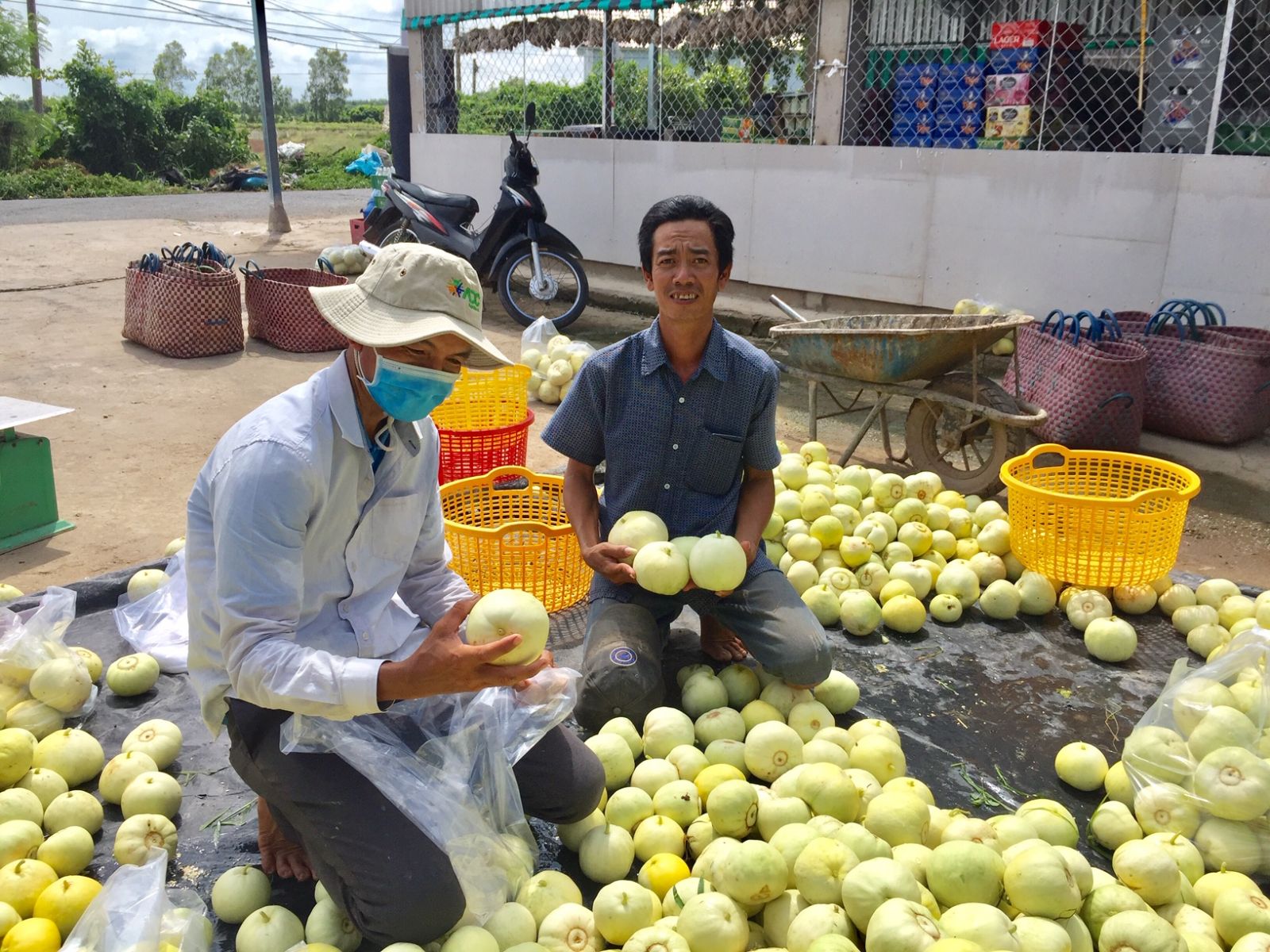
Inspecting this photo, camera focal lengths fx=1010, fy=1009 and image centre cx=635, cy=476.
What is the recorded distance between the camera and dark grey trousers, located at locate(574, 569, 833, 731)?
2.75m

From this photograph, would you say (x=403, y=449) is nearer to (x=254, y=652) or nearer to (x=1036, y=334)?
(x=254, y=652)

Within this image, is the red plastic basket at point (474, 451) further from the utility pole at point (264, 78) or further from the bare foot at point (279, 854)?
the utility pole at point (264, 78)

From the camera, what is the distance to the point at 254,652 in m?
1.86

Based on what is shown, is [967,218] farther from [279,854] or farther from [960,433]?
[279,854]

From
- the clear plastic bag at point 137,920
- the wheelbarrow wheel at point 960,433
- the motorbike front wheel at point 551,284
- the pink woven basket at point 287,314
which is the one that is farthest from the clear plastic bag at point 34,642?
the motorbike front wheel at point 551,284

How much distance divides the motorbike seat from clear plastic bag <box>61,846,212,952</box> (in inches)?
315

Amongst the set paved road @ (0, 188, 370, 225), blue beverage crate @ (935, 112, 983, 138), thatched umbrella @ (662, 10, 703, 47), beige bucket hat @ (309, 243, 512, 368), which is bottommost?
paved road @ (0, 188, 370, 225)

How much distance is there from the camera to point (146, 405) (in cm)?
629

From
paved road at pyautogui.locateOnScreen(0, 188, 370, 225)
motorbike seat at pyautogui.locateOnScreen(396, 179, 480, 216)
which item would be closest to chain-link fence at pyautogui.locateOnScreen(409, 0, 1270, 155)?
motorbike seat at pyautogui.locateOnScreen(396, 179, 480, 216)

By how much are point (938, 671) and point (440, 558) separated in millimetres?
1686

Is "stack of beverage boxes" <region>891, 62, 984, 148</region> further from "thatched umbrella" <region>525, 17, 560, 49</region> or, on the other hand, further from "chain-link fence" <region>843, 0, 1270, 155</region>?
"thatched umbrella" <region>525, 17, 560, 49</region>

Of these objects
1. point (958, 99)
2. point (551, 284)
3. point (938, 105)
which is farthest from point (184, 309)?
point (958, 99)

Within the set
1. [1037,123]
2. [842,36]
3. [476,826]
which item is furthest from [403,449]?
[842,36]

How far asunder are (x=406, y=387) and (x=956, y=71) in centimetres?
659
